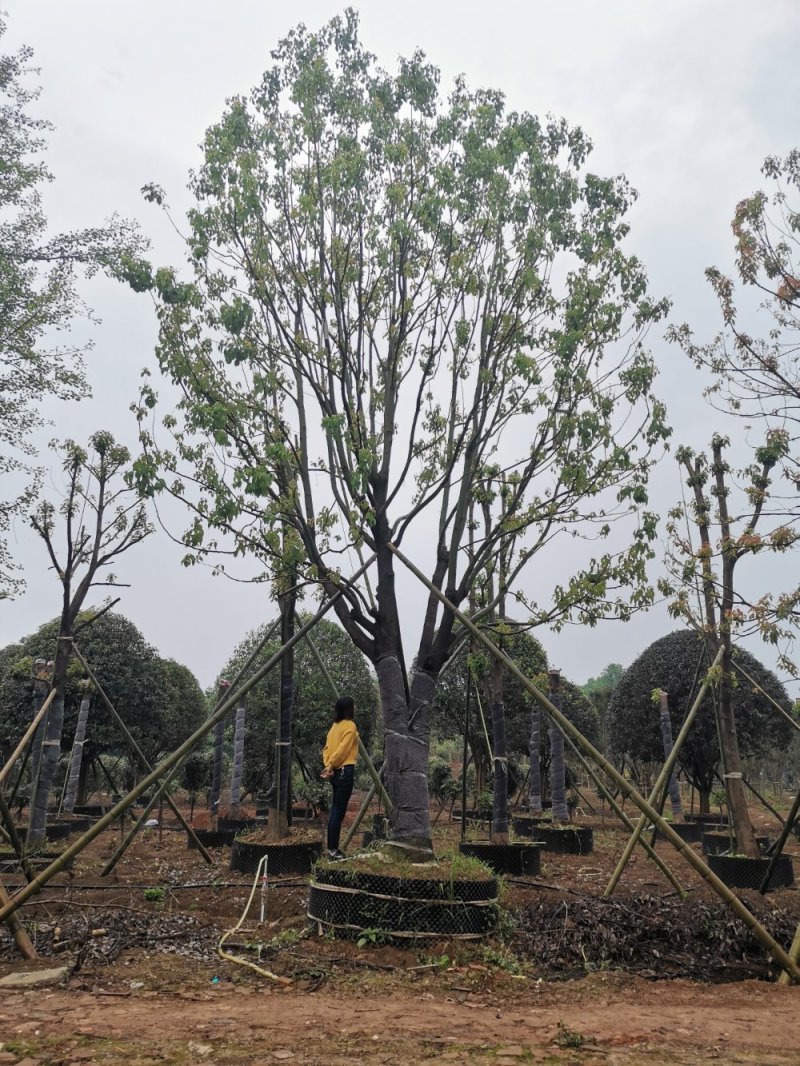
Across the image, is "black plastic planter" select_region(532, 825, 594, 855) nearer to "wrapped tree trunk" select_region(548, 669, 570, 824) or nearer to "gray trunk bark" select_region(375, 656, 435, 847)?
"wrapped tree trunk" select_region(548, 669, 570, 824)

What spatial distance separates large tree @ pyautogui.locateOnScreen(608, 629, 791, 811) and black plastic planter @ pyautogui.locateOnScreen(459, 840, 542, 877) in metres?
10.4

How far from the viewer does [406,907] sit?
5.89m

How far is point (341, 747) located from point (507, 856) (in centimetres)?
316

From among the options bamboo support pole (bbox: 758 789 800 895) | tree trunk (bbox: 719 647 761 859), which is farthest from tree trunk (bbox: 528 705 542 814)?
bamboo support pole (bbox: 758 789 800 895)

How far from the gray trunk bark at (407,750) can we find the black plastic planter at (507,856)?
→ 2704 millimetres

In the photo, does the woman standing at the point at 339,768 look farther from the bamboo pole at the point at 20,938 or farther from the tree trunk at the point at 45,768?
the tree trunk at the point at 45,768

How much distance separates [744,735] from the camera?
19109 mm

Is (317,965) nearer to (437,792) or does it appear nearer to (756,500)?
(756,500)

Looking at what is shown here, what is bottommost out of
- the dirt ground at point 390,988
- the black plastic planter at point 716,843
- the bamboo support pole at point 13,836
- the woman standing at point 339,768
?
the dirt ground at point 390,988

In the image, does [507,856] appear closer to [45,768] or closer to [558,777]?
[558,777]

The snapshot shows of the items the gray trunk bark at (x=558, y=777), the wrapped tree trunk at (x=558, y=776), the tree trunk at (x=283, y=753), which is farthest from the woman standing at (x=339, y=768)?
the gray trunk bark at (x=558, y=777)

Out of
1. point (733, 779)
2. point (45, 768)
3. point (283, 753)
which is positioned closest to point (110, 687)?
point (45, 768)

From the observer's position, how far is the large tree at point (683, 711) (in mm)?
19047

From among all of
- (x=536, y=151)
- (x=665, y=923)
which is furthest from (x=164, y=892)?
(x=536, y=151)
